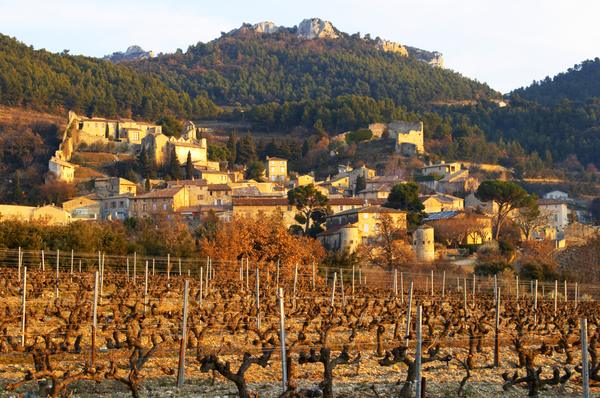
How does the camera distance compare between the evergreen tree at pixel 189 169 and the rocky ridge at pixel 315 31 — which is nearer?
the evergreen tree at pixel 189 169

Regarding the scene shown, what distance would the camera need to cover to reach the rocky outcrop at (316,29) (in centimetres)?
18900

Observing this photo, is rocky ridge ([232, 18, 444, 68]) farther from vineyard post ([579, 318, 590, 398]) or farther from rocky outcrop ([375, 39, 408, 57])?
vineyard post ([579, 318, 590, 398])

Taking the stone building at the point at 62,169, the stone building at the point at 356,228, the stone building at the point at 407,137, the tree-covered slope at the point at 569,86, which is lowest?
the stone building at the point at 356,228

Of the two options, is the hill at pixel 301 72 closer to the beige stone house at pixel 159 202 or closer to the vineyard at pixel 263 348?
the beige stone house at pixel 159 202

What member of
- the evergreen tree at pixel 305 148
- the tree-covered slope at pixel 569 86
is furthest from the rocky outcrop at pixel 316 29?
the evergreen tree at pixel 305 148

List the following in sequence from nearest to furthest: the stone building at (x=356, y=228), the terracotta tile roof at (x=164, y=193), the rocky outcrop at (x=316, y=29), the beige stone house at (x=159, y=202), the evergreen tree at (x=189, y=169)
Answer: the stone building at (x=356, y=228) → the beige stone house at (x=159, y=202) → the terracotta tile roof at (x=164, y=193) → the evergreen tree at (x=189, y=169) → the rocky outcrop at (x=316, y=29)

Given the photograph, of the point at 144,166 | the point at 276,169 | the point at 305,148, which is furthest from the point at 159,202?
the point at 305,148

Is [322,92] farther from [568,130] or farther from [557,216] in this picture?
[557,216]

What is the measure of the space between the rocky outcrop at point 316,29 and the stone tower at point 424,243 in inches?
6046

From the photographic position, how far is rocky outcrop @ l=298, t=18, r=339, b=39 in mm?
189000

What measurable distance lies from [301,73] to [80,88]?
76.2 meters

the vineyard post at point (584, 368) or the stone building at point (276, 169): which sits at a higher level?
the stone building at point (276, 169)

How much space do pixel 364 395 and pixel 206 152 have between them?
6660cm

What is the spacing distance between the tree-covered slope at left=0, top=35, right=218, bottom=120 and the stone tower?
181 feet
